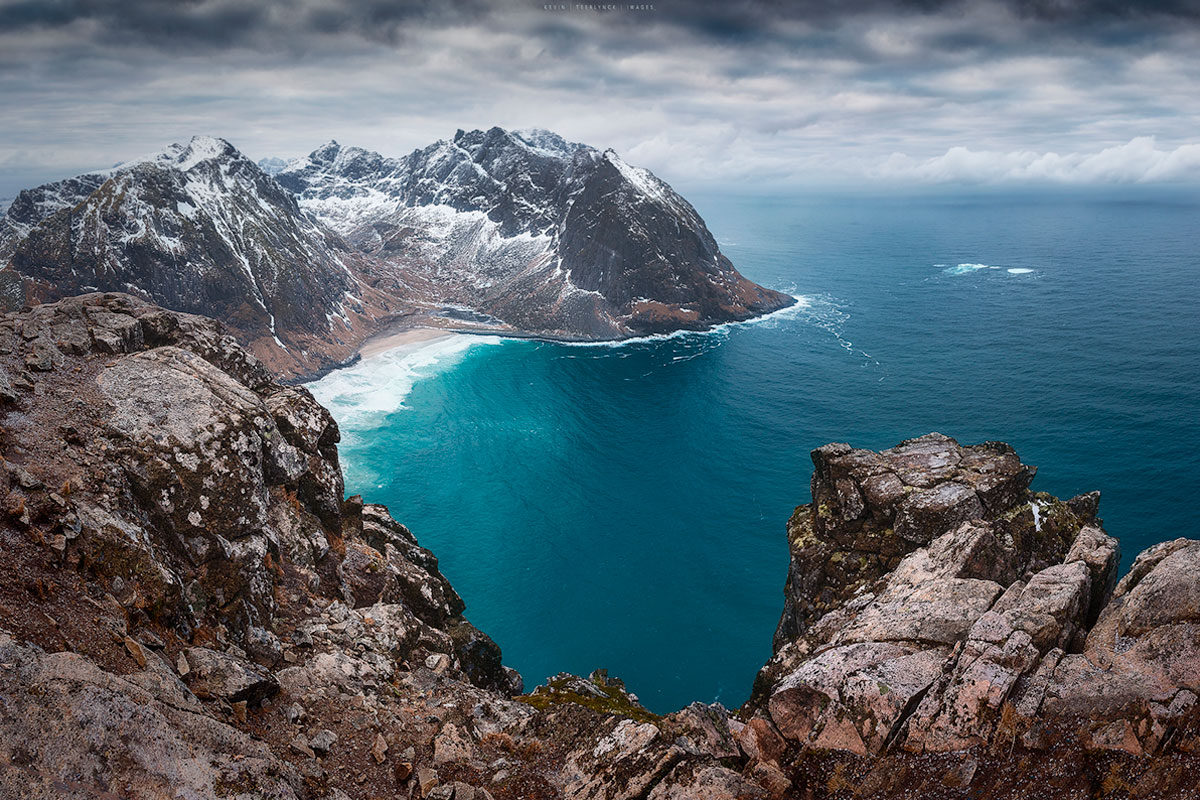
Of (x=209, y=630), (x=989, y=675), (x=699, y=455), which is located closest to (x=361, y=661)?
(x=209, y=630)

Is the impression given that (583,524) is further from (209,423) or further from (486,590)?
(209,423)

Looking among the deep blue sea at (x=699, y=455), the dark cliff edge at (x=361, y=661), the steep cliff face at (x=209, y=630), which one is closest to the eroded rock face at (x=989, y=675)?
the dark cliff edge at (x=361, y=661)

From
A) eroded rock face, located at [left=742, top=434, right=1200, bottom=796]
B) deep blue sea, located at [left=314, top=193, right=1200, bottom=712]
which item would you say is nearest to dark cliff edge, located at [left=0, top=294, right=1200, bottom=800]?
eroded rock face, located at [left=742, top=434, right=1200, bottom=796]

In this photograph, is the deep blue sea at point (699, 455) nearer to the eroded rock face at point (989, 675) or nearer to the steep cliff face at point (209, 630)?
the eroded rock face at point (989, 675)

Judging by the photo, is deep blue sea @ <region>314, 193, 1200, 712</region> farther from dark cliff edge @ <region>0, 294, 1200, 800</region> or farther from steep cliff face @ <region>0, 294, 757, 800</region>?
steep cliff face @ <region>0, 294, 757, 800</region>

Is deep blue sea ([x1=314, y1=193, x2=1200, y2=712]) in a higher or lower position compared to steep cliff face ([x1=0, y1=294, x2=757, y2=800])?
lower

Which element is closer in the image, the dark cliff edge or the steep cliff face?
the steep cliff face

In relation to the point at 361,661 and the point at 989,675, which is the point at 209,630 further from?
the point at 989,675
